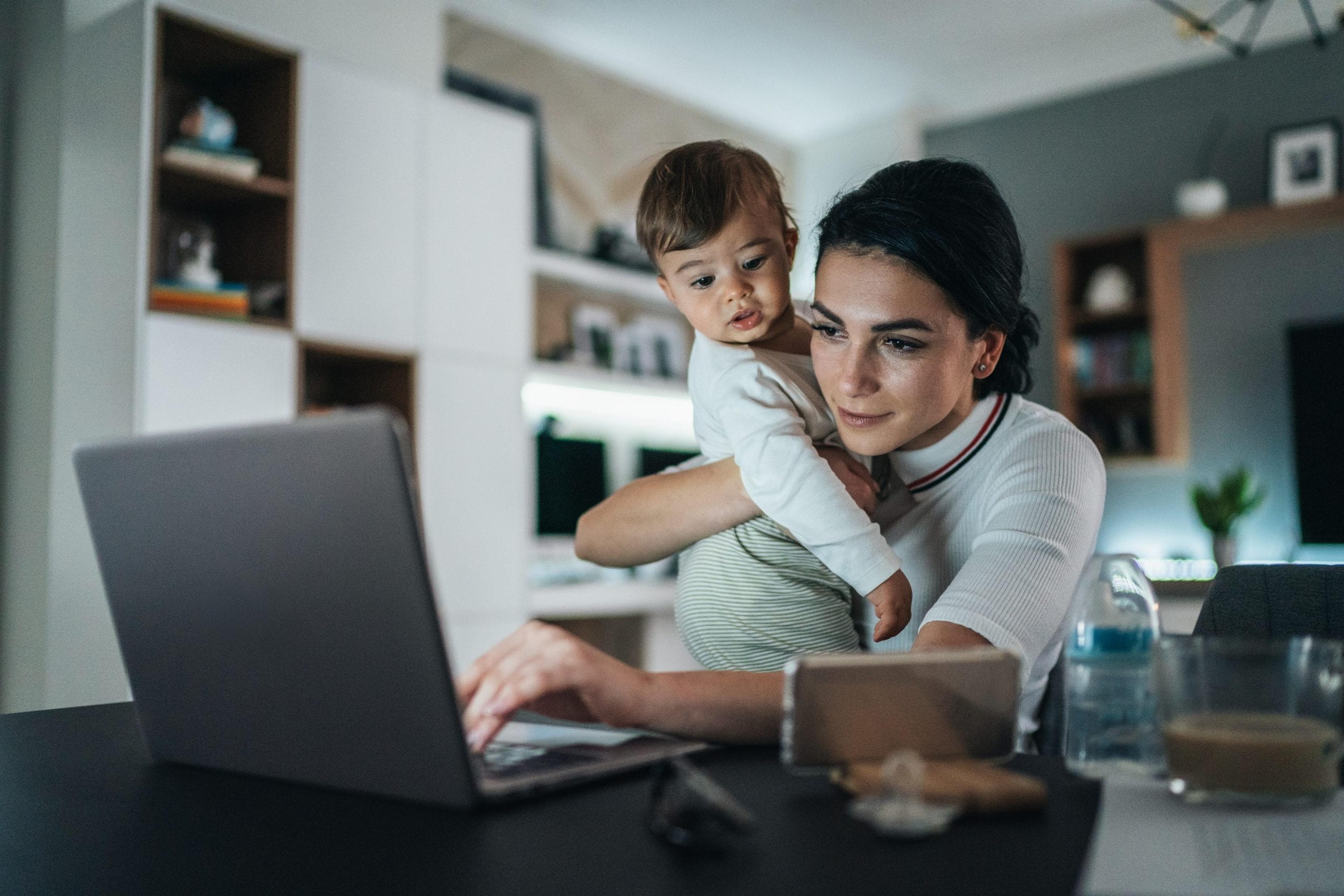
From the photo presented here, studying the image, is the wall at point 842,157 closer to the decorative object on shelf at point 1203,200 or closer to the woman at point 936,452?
the decorative object on shelf at point 1203,200

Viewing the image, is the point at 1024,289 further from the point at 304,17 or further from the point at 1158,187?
the point at 1158,187

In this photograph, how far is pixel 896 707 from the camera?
0.69m

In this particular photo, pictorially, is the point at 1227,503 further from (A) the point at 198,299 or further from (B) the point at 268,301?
(A) the point at 198,299

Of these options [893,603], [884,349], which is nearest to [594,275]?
[884,349]

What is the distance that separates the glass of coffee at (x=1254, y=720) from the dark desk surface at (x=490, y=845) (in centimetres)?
8

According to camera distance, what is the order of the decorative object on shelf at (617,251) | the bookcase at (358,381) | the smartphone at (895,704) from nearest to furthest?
the smartphone at (895,704) < the bookcase at (358,381) < the decorative object on shelf at (617,251)

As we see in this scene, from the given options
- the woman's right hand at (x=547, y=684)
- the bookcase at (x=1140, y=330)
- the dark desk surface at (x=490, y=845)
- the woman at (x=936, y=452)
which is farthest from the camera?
the bookcase at (x=1140, y=330)

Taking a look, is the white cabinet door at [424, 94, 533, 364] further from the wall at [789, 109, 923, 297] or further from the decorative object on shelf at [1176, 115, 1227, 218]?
the decorative object on shelf at [1176, 115, 1227, 218]

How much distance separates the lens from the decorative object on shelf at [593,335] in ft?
14.8

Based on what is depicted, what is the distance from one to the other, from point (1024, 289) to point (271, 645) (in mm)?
1081

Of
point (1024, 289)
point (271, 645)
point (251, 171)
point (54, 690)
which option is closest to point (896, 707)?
point (271, 645)

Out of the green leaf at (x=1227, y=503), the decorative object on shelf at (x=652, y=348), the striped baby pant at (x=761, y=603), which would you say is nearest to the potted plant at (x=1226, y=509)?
the green leaf at (x=1227, y=503)

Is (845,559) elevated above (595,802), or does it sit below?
above

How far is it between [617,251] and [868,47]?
4.84ft
